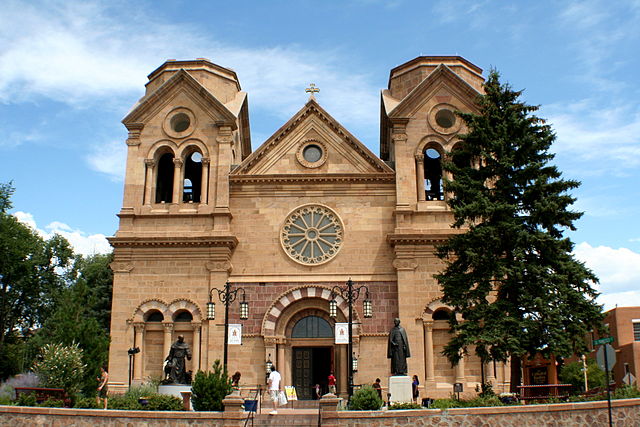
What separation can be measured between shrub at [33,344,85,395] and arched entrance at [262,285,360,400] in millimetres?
9234

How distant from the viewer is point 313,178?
→ 3466cm

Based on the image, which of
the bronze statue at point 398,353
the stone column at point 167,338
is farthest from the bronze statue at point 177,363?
the bronze statue at point 398,353

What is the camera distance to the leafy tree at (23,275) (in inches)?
2028

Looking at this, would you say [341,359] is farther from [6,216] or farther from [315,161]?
[6,216]

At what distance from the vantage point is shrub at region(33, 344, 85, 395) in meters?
25.7

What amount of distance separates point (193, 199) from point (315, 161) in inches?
313

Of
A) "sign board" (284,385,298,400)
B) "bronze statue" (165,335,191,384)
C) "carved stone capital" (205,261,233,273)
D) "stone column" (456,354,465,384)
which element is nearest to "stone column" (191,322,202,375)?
"bronze statue" (165,335,191,384)

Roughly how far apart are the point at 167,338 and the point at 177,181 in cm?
819

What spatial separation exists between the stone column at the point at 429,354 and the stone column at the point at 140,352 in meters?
13.6

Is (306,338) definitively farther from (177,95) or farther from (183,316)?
(177,95)

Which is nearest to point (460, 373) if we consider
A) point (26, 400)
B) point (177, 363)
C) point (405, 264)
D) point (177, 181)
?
point (405, 264)

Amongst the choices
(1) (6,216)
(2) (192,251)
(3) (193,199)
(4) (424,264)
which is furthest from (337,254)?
(1) (6,216)

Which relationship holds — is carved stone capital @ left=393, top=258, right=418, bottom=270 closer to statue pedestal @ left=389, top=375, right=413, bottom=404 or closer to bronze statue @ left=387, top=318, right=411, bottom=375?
bronze statue @ left=387, top=318, right=411, bottom=375

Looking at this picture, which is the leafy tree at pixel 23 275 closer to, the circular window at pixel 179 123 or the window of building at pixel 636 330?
the circular window at pixel 179 123
